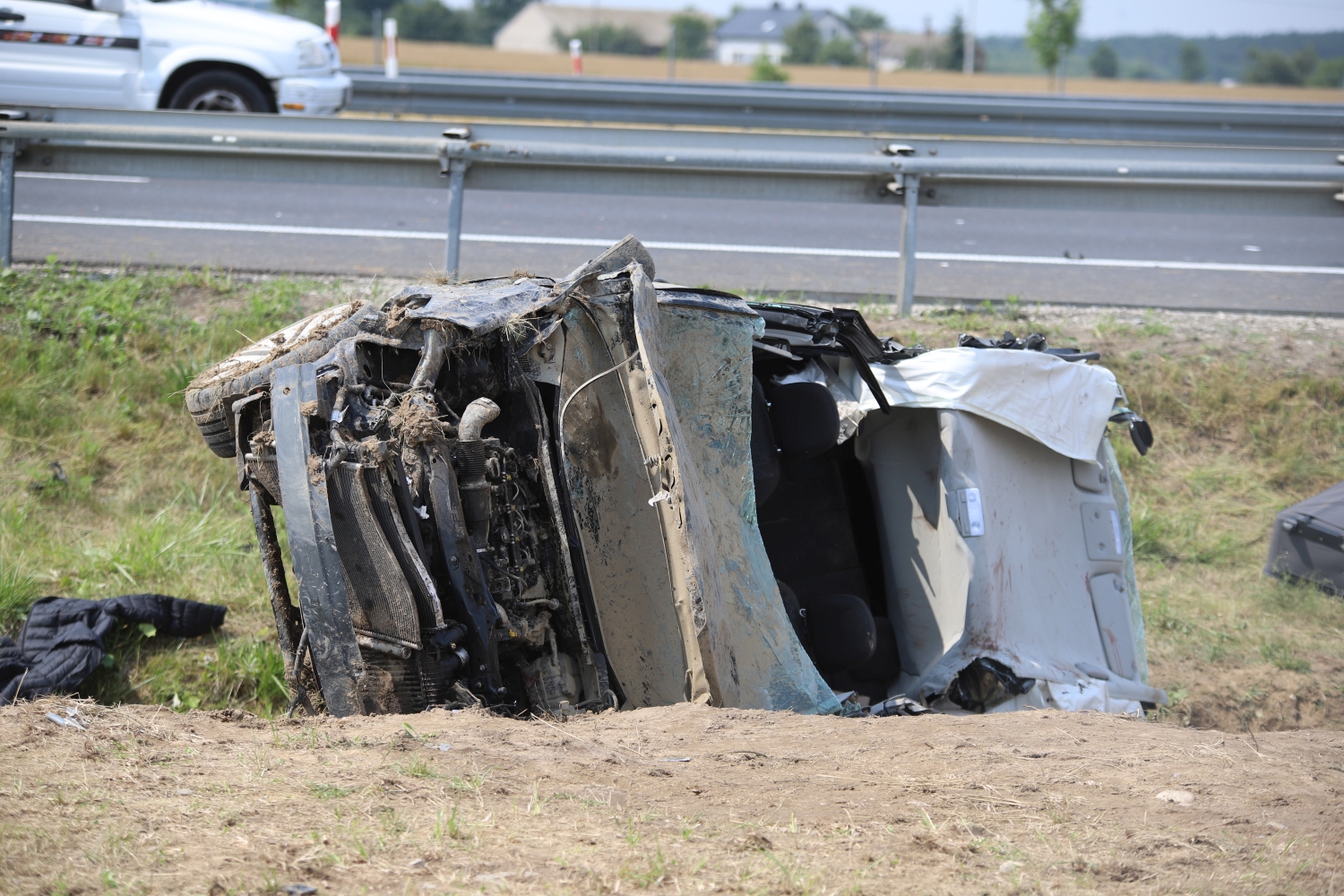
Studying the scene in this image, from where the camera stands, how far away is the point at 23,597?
4.38 m

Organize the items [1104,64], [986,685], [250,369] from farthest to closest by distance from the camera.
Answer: [1104,64] → [986,685] → [250,369]

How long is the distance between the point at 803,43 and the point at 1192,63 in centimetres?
5002

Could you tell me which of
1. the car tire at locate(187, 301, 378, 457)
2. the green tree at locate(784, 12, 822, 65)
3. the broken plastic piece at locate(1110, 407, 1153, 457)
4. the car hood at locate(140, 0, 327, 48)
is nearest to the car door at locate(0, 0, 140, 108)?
the car hood at locate(140, 0, 327, 48)

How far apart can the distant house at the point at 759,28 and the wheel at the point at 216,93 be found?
80.1m

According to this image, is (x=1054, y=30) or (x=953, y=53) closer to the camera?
(x=1054, y=30)

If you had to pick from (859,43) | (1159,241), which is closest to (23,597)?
(1159,241)

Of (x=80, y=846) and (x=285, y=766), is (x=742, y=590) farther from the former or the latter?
(x=80, y=846)

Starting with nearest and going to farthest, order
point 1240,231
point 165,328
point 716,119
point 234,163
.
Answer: point 165,328 < point 234,163 < point 1240,231 < point 716,119

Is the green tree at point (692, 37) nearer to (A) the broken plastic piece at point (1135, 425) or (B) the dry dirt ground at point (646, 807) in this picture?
(A) the broken plastic piece at point (1135, 425)

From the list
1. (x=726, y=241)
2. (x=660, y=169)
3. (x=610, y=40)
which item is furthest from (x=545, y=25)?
(x=660, y=169)

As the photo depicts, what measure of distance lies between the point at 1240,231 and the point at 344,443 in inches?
402

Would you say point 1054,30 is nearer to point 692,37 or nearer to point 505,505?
point 505,505

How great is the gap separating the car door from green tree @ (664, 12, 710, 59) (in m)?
63.2

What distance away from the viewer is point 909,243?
20.9 ft
